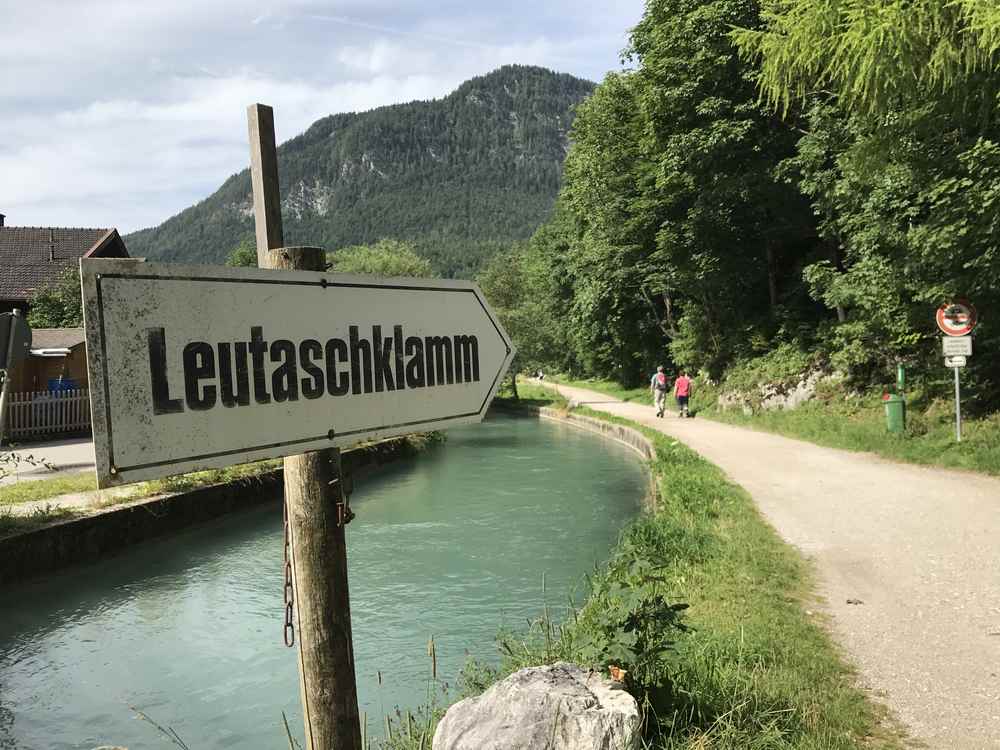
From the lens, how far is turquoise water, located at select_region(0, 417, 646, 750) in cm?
600

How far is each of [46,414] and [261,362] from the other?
70.6ft

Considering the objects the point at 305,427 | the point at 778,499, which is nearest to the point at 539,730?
the point at 305,427

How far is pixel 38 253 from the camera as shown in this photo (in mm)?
37406

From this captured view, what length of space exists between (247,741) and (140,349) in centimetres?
489

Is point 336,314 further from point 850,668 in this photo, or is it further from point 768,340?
point 768,340

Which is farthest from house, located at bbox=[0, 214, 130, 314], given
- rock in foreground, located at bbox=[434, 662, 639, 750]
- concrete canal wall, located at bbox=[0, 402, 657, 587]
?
rock in foreground, located at bbox=[434, 662, 639, 750]

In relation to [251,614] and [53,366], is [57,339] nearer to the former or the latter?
[53,366]

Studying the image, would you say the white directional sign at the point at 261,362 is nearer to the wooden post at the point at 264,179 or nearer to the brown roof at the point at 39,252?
the wooden post at the point at 264,179

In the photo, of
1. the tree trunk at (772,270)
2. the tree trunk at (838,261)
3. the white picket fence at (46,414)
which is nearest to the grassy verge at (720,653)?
the tree trunk at (838,261)

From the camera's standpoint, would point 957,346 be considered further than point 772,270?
No

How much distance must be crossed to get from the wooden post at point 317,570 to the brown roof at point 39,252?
1466 inches

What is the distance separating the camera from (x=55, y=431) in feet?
66.8

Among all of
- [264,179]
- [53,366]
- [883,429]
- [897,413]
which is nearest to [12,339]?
[264,179]

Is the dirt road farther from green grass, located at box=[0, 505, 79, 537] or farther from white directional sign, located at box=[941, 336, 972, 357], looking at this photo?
green grass, located at box=[0, 505, 79, 537]
